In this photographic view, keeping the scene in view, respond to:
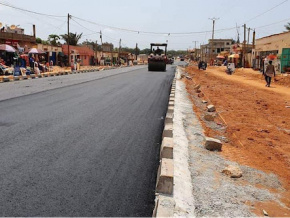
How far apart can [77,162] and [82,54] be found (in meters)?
50.1

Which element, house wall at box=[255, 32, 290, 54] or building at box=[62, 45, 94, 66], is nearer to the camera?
house wall at box=[255, 32, 290, 54]

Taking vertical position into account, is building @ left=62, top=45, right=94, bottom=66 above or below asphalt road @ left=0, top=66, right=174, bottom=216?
above

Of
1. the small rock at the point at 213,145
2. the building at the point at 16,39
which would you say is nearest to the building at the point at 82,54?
the building at the point at 16,39

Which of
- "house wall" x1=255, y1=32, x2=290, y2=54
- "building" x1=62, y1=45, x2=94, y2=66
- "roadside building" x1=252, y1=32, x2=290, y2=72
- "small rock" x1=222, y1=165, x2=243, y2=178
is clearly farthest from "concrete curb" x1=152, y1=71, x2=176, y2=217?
"building" x1=62, y1=45, x2=94, y2=66

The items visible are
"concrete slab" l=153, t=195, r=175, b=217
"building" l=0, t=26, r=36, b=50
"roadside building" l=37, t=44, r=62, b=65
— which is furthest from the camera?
"roadside building" l=37, t=44, r=62, b=65

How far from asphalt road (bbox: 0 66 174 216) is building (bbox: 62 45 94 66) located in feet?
130

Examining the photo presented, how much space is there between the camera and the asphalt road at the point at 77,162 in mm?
3033

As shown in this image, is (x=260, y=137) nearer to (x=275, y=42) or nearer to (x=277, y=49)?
(x=277, y=49)

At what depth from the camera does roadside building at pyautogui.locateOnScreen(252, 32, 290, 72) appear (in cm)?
2502

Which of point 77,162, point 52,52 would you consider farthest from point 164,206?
→ point 52,52

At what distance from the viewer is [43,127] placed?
597 centimetres

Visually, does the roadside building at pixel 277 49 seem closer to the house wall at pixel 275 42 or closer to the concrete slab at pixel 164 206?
the house wall at pixel 275 42

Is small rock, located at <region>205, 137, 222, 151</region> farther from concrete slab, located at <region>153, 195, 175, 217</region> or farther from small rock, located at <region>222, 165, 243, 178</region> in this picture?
concrete slab, located at <region>153, 195, 175, 217</region>

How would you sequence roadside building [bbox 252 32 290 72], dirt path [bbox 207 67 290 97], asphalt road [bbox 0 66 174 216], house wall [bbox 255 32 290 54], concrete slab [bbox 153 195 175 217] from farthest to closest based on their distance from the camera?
1. house wall [bbox 255 32 290 54]
2. roadside building [bbox 252 32 290 72]
3. dirt path [bbox 207 67 290 97]
4. asphalt road [bbox 0 66 174 216]
5. concrete slab [bbox 153 195 175 217]
